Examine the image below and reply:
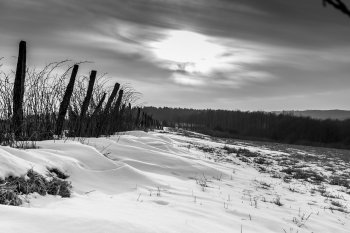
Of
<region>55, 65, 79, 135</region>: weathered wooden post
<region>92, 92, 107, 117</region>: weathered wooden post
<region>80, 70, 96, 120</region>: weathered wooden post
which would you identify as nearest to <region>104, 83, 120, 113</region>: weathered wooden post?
<region>92, 92, 107, 117</region>: weathered wooden post

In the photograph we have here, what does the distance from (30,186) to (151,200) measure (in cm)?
131

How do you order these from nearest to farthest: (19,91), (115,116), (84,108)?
(19,91)
(84,108)
(115,116)

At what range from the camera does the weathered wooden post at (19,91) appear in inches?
217

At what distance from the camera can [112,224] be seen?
2482mm

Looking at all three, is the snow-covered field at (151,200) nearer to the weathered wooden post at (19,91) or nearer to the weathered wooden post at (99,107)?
the weathered wooden post at (19,91)

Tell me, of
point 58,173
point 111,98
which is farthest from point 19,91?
point 111,98

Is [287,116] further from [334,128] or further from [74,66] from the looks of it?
[74,66]

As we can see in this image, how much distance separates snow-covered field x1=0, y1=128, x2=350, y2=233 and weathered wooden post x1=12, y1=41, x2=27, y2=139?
94 centimetres

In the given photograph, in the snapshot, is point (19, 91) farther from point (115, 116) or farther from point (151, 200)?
point (115, 116)

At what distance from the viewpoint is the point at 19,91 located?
223 inches

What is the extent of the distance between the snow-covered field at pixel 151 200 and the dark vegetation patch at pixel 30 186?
0.23 feet

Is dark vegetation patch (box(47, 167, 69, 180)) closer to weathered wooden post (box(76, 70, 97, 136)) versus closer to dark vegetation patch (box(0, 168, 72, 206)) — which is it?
dark vegetation patch (box(0, 168, 72, 206))

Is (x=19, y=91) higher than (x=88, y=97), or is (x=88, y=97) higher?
(x=88, y=97)

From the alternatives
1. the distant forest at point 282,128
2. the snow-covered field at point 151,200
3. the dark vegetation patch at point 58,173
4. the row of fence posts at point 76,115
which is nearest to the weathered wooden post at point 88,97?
the row of fence posts at point 76,115
